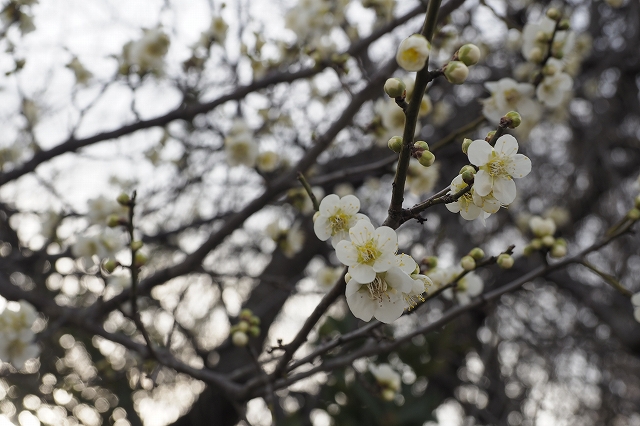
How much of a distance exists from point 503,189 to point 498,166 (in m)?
0.05

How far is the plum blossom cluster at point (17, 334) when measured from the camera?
1.70 metres

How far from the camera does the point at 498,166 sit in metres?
0.92

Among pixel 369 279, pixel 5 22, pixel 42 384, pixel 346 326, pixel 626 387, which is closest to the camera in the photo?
pixel 369 279

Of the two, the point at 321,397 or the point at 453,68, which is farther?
the point at 321,397

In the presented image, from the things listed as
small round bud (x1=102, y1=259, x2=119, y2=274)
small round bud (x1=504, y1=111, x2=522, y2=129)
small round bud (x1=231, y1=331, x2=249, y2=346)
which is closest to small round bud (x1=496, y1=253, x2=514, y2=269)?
small round bud (x1=504, y1=111, x2=522, y2=129)

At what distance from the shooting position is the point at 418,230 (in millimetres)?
3879

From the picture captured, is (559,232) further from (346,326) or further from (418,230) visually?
(346,326)

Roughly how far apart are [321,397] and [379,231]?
8.79 feet

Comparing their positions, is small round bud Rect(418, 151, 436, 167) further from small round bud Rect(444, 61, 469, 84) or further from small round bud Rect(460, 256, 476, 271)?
small round bud Rect(460, 256, 476, 271)

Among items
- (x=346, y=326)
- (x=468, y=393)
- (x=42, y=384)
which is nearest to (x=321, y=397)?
(x=346, y=326)

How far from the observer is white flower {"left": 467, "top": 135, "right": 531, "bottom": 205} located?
863 millimetres


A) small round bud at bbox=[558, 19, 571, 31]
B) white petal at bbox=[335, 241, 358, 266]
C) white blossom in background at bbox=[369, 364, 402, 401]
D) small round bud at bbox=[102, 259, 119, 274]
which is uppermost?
white petal at bbox=[335, 241, 358, 266]

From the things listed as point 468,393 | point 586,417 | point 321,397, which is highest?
point 321,397

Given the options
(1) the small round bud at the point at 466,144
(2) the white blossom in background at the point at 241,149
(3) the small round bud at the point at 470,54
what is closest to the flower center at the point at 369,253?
(1) the small round bud at the point at 466,144
